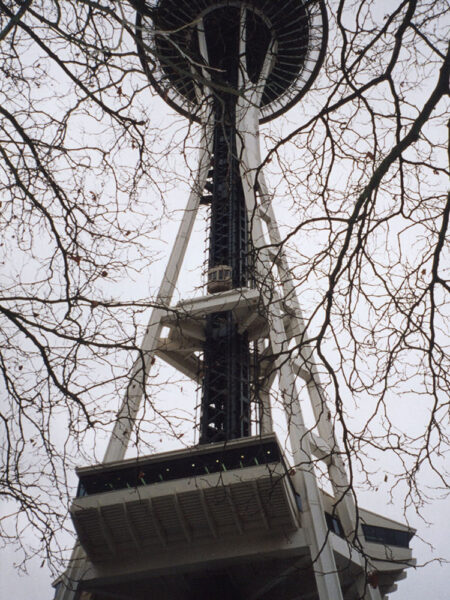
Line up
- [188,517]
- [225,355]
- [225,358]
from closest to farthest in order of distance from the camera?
[188,517]
[225,358]
[225,355]

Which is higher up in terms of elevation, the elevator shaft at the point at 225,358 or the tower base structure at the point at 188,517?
the elevator shaft at the point at 225,358

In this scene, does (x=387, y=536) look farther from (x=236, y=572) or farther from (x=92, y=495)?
(x=92, y=495)

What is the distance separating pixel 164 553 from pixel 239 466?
3288 millimetres

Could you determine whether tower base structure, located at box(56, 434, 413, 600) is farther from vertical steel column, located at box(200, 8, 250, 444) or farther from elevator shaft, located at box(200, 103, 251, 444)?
vertical steel column, located at box(200, 8, 250, 444)

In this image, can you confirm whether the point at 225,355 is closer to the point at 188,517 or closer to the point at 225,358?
the point at 225,358

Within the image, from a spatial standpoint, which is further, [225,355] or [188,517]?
[225,355]

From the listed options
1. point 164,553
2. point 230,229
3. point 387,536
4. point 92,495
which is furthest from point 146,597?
point 230,229

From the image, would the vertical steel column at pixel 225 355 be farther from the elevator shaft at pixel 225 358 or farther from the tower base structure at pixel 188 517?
the tower base structure at pixel 188 517

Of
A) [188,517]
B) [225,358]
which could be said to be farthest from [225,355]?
[188,517]

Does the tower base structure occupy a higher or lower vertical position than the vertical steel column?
lower

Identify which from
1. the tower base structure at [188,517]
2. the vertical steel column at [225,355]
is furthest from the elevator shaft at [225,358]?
the tower base structure at [188,517]

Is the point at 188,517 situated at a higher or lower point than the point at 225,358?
lower

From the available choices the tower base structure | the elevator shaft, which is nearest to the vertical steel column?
the elevator shaft

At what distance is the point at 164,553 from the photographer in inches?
529
